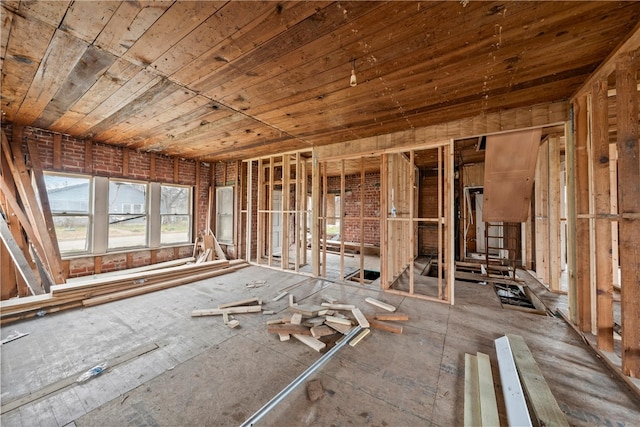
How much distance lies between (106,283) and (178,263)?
2.04 metres

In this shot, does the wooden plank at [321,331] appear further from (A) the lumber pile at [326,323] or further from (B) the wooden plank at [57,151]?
(B) the wooden plank at [57,151]

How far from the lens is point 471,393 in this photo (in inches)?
68.8

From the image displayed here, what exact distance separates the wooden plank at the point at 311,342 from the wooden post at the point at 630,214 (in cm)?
253

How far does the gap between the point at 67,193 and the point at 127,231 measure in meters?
1.23

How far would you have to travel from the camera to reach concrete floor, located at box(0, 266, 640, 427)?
1571 millimetres

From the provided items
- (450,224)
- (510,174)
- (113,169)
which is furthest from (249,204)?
(510,174)

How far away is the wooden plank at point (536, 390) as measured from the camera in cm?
149

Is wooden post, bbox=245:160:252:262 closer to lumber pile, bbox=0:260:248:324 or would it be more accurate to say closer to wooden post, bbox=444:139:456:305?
lumber pile, bbox=0:260:248:324

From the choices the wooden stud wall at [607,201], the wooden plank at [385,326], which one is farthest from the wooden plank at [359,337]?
the wooden stud wall at [607,201]

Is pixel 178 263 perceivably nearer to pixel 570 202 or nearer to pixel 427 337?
pixel 427 337

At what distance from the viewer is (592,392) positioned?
1.80 m

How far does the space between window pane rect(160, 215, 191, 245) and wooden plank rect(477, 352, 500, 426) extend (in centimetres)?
660

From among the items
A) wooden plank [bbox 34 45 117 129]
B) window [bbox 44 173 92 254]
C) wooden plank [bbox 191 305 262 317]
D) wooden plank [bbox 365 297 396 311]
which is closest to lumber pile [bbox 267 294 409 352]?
wooden plank [bbox 365 297 396 311]

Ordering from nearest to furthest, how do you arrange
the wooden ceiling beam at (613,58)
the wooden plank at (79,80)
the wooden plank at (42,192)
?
the wooden ceiling beam at (613,58), the wooden plank at (79,80), the wooden plank at (42,192)
